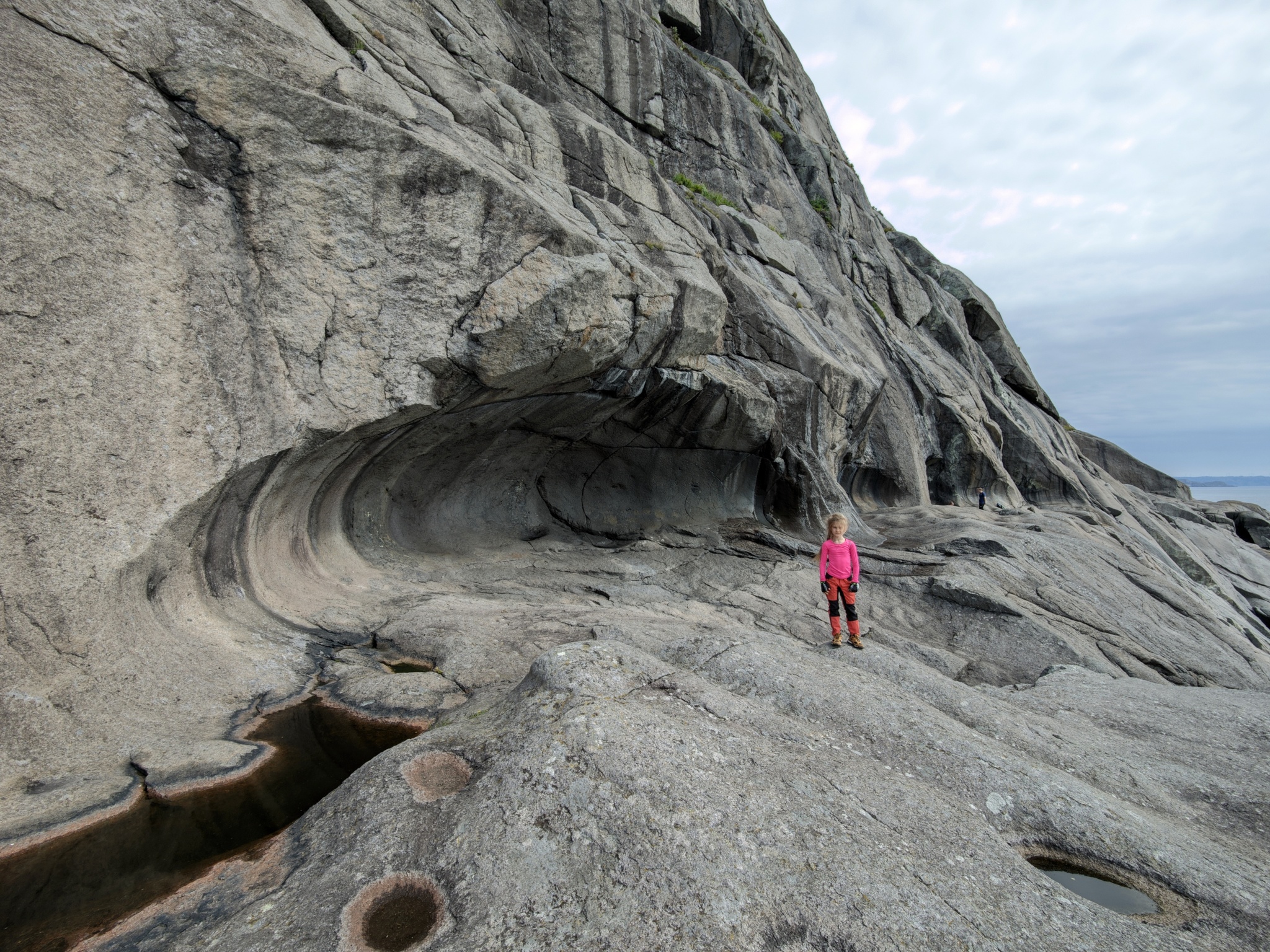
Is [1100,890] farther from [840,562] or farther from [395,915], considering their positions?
[395,915]

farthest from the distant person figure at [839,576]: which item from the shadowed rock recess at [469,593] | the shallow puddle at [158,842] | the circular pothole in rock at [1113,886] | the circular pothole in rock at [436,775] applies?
the shallow puddle at [158,842]

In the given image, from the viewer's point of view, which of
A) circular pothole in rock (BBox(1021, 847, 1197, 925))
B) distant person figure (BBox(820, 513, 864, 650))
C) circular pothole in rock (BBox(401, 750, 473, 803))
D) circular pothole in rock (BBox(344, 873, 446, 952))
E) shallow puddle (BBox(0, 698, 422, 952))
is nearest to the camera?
circular pothole in rock (BBox(344, 873, 446, 952))

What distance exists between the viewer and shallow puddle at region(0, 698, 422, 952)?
3451mm

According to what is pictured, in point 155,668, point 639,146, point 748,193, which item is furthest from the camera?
point 748,193

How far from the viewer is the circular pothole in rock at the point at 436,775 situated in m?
4.21

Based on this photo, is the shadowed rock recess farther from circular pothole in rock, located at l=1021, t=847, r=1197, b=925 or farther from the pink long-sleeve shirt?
the pink long-sleeve shirt

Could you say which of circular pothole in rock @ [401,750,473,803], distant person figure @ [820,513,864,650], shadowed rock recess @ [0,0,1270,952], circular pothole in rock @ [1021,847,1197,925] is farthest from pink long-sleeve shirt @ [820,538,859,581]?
circular pothole in rock @ [401,750,473,803]

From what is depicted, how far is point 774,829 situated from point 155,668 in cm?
578

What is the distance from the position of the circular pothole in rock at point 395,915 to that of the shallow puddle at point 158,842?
125 cm

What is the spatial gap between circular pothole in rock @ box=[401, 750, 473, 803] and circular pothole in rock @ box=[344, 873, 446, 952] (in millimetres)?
657

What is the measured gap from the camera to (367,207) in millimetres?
7879

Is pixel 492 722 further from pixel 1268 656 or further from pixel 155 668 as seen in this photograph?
pixel 1268 656

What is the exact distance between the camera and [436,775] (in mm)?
4398

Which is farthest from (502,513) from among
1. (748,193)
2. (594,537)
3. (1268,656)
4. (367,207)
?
(1268,656)
